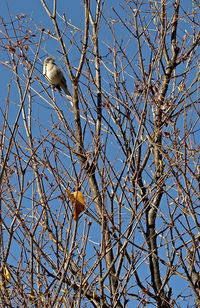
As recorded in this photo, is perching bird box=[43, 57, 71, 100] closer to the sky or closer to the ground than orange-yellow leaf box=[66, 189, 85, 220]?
closer to the sky

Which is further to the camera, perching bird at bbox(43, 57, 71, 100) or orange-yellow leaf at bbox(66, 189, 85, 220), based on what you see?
perching bird at bbox(43, 57, 71, 100)

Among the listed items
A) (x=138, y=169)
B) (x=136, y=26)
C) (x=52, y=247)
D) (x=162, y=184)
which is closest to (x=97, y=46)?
(x=136, y=26)

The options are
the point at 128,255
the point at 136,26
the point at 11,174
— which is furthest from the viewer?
the point at 136,26

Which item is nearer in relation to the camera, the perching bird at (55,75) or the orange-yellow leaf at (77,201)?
the orange-yellow leaf at (77,201)

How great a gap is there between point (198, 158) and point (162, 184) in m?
0.30

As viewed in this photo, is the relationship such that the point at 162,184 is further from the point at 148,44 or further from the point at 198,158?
the point at 148,44

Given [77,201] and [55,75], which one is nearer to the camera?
[77,201]

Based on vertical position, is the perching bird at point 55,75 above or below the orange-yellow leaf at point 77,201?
above

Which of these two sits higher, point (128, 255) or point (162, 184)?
point (162, 184)

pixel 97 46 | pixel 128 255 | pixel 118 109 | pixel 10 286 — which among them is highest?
pixel 97 46

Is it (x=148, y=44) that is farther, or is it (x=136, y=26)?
(x=148, y=44)

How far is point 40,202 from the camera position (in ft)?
10.6

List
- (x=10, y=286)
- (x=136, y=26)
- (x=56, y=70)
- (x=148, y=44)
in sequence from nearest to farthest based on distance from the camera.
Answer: (x=10, y=286)
(x=136, y=26)
(x=148, y=44)
(x=56, y=70)

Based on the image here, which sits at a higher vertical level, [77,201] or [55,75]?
[55,75]
